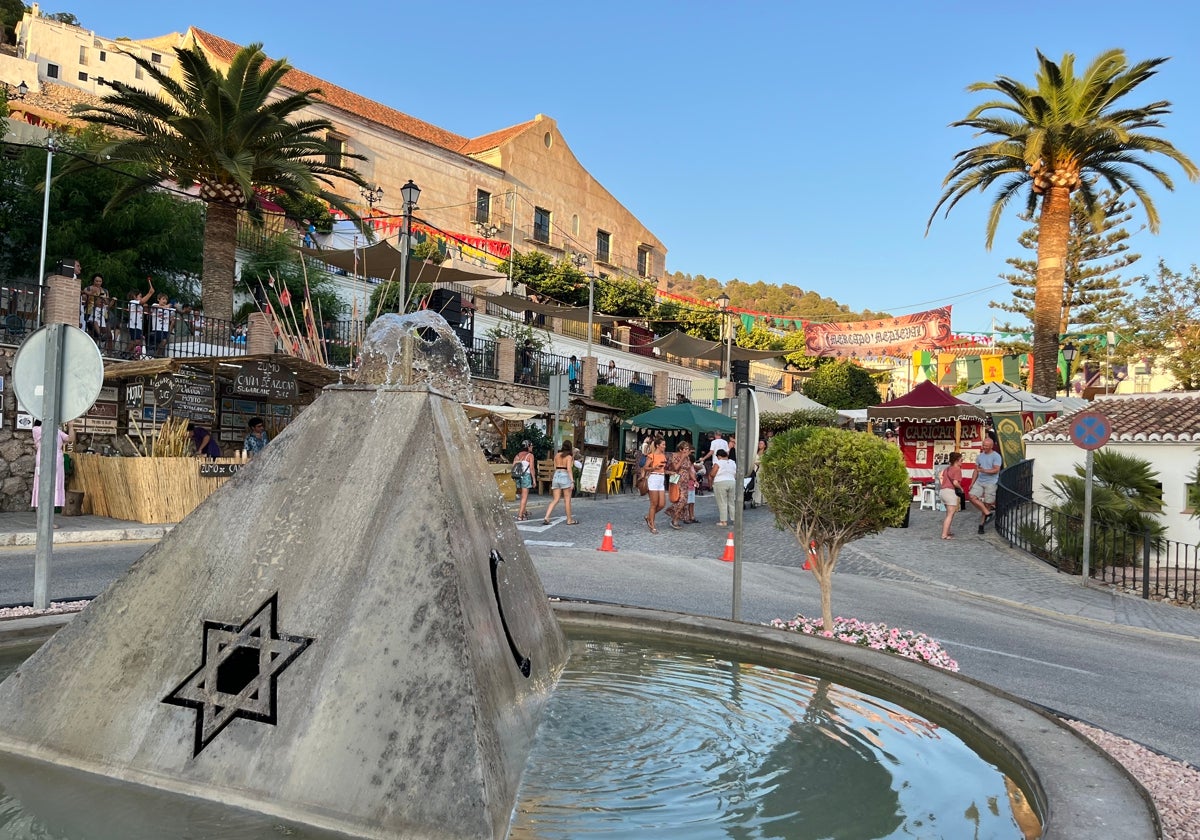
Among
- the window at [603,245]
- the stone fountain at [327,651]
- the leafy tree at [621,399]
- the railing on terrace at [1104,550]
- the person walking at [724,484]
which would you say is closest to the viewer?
the stone fountain at [327,651]

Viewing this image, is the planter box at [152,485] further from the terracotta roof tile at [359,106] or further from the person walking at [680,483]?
the terracotta roof tile at [359,106]

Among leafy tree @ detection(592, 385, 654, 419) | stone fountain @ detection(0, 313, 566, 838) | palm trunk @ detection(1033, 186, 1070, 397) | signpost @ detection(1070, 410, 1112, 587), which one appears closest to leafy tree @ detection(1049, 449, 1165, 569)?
signpost @ detection(1070, 410, 1112, 587)

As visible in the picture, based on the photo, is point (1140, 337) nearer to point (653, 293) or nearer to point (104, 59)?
point (653, 293)

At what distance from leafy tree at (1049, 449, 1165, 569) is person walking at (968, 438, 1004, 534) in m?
1.31

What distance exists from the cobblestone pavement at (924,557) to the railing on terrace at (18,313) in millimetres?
9676

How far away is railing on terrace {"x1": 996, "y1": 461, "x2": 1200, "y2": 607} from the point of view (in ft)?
40.5

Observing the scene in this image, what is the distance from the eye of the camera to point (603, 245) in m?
57.7

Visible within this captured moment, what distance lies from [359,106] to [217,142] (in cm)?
3125

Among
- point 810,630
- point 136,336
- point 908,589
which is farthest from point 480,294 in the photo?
point 810,630

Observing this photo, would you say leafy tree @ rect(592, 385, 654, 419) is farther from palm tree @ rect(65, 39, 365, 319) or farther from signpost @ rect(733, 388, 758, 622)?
signpost @ rect(733, 388, 758, 622)

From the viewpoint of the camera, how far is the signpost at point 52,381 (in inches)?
239

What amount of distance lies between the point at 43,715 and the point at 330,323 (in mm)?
23758

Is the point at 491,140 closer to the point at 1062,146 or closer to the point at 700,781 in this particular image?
the point at 1062,146

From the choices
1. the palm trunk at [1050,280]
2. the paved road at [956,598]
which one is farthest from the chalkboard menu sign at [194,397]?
the palm trunk at [1050,280]
